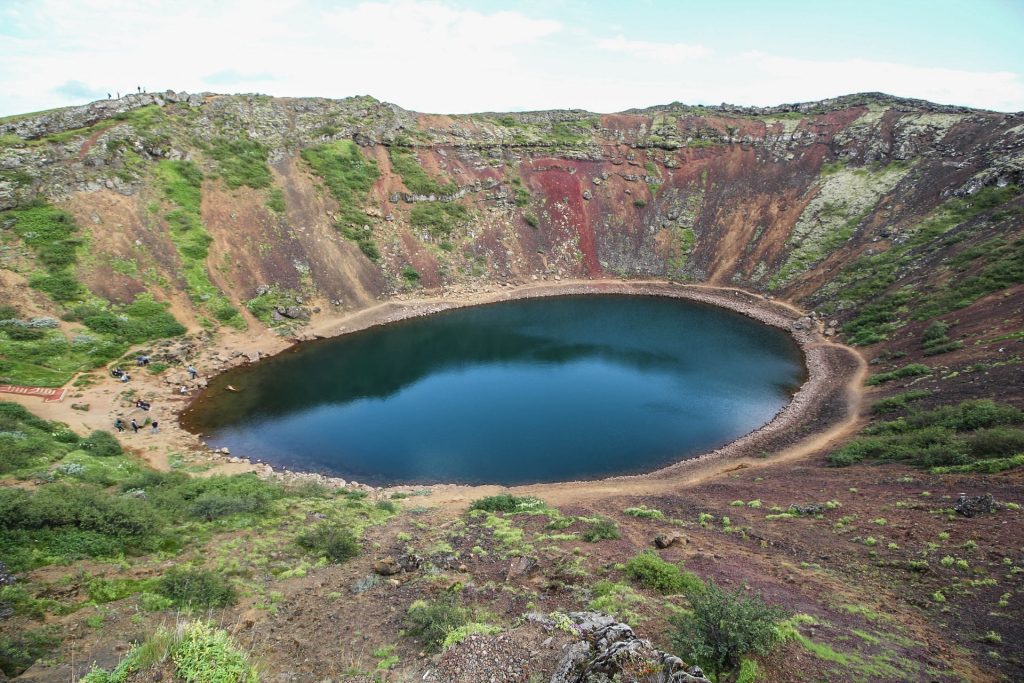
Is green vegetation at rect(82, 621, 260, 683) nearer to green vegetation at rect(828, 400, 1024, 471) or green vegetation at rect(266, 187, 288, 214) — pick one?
green vegetation at rect(828, 400, 1024, 471)

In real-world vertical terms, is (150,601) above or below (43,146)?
below

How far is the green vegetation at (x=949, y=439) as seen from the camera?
2050cm

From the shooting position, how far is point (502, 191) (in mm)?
70625

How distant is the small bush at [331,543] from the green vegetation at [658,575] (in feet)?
28.7

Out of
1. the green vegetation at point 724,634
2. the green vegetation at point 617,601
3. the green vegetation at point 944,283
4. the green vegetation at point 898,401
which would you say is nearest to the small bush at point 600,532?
the green vegetation at point 617,601

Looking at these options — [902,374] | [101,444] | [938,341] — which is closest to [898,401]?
[902,374]

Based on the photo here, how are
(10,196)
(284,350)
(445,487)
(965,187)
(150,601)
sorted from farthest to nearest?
(965,187) → (284,350) → (10,196) → (445,487) → (150,601)

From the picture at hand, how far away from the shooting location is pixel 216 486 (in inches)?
875

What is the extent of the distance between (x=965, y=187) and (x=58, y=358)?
79350mm

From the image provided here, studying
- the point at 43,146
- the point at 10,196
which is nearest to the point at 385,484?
the point at 10,196

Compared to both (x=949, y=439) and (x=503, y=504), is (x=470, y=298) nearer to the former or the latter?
(x=503, y=504)

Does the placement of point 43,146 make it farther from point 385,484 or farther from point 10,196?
point 385,484

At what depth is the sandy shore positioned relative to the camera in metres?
27.8

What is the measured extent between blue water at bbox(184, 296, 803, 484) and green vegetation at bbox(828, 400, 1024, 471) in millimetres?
7784
